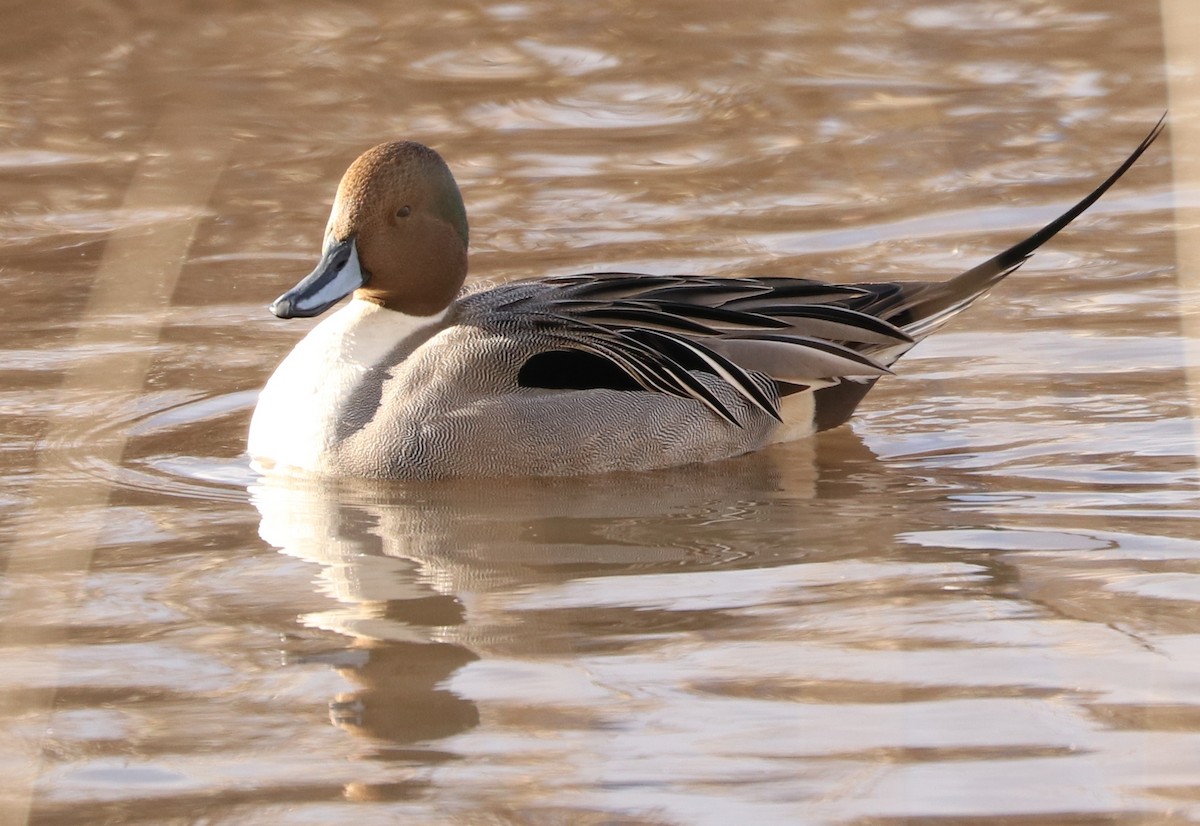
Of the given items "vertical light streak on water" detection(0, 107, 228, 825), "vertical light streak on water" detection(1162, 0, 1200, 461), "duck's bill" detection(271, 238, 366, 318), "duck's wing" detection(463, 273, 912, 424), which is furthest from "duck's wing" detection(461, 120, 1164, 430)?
"vertical light streak on water" detection(0, 107, 228, 825)

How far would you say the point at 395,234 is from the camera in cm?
624

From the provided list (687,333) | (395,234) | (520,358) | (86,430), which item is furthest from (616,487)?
(86,430)

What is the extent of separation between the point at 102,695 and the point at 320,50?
7.51m

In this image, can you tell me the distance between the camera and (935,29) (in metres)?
11.6

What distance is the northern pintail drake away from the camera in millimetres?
6051

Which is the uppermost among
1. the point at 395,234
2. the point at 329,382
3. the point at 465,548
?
the point at 395,234

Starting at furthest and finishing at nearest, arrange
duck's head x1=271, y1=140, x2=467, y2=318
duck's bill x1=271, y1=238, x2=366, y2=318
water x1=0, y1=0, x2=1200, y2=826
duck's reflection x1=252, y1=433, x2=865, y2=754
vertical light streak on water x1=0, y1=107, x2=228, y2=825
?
duck's head x1=271, y1=140, x2=467, y2=318 < duck's bill x1=271, y1=238, x2=366, y2=318 < duck's reflection x1=252, y1=433, x2=865, y2=754 < vertical light streak on water x1=0, y1=107, x2=228, y2=825 < water x1=0, y1=0, x2=1200, y2=826

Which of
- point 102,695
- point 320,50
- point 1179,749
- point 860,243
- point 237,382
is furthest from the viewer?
point 320,50

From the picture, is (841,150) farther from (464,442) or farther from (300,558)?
(300,558)

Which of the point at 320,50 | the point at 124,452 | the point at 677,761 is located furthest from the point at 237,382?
the point at 320,50

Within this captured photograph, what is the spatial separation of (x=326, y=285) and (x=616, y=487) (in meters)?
1.05

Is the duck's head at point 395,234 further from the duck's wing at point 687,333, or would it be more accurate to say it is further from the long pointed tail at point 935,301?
the long pointed tail at point 935,301

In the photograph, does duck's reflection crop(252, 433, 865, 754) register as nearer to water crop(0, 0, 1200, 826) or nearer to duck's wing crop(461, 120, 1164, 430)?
water crop(0, 0, 1200, 826)

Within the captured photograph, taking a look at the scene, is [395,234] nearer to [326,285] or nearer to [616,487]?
[326,285]
